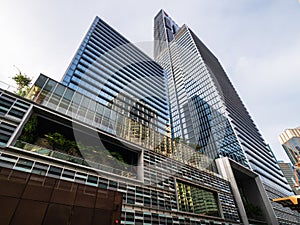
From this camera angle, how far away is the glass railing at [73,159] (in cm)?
1091

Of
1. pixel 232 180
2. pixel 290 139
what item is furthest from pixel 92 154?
pixel 290 139

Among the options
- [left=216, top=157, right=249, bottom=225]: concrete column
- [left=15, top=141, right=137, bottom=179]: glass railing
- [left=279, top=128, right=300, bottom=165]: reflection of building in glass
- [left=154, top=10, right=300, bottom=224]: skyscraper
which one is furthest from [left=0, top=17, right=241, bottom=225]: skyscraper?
[left=279, top=128, right=300, bottom=165]: reflection of building in glass

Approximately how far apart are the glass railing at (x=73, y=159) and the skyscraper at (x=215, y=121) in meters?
29.6

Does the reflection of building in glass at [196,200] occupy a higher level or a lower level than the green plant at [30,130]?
lower

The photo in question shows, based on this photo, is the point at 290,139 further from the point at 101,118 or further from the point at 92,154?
the point at 92,154

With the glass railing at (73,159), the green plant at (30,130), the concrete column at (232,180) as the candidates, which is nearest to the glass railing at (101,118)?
the green plant at (30,130)

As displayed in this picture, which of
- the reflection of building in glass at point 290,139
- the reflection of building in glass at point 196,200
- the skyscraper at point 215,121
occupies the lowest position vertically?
the reflection of building in glass at point 196,200

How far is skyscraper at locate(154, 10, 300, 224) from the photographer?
4253 centimetres

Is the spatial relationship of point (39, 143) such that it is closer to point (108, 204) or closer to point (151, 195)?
point (108, 204)

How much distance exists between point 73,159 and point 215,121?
176 feet

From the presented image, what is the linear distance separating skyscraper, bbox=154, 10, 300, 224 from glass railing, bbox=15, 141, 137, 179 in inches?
1167

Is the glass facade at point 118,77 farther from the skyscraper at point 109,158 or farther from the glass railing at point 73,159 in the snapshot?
the glass railing at point 73,159

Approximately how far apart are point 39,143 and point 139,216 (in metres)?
10.7

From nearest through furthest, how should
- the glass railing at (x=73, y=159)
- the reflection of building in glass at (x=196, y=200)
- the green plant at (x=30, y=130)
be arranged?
the glass railing at (x=73, y=159) → the green plant at (x=30, y=130) → the reflection of building in glass at (x=196, y=200)
